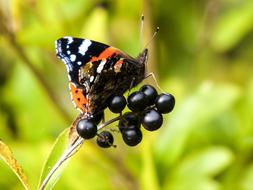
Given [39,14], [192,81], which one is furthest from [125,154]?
[39,14]

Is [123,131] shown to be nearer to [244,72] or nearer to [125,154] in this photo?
[125,154]

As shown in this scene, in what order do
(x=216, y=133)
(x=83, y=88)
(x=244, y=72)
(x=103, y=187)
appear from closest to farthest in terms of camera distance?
(x=83, y=88) < (x=103, y=187) < (x=216, y=133) < (x=244, y=72)

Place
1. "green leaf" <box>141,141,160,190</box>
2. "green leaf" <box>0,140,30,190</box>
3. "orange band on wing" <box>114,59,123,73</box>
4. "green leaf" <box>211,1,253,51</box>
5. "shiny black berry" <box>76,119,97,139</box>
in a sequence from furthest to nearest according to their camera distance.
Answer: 1. "green leaf" <box>211,1,253,51</box>
2. "green leaf" <box>141,141,160,190</box>
3. "orange band on wing" <box>114,59,123,73</box>
4. "green leaf" <box>0,140,30,190</box>
5. "shiny black berry" <box>76,119,97,139</box>

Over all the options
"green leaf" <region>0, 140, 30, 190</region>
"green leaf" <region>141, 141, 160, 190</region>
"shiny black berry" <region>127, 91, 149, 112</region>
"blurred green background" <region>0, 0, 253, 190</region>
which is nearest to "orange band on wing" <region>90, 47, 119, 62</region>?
"shiny black berry" <region>127, 91, 149, 112</region>

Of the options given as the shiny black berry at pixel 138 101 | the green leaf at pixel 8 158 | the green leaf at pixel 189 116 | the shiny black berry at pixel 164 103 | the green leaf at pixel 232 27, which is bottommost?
the green leaf at pixel 8 158

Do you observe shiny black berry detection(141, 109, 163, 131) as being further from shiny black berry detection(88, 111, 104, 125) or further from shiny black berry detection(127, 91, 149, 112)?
shiny black berry detection(88, 111, 104, 125)

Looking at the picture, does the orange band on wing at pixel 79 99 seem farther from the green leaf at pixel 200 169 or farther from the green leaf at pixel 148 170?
the green leaf at pixel 200 169

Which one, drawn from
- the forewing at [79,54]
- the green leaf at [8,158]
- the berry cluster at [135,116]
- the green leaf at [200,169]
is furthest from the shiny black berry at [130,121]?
the green leaf at [200,169]

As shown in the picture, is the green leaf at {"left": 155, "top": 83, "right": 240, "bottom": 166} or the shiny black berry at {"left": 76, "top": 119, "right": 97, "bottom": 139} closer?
the shiny black berry at {"left": 76, "top": 119, "right": 97, "bottom": 139}
